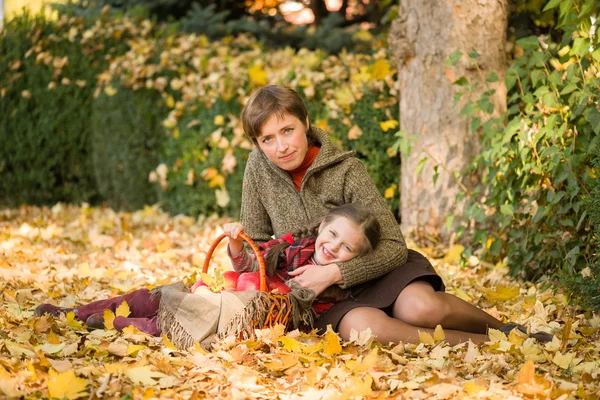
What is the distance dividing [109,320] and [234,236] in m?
0.64

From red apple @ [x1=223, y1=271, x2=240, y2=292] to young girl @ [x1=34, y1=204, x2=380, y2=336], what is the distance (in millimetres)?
39

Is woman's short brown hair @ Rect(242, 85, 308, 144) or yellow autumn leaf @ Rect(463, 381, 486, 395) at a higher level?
woman's short brown hair @ Rect(242, 85, 308, 144)

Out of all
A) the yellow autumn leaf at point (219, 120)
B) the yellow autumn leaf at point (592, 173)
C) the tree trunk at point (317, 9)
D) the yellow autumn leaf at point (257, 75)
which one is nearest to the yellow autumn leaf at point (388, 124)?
the yellow autumn leaf at point (257, 75)

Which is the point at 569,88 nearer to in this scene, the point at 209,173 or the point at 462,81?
the point at 462,81

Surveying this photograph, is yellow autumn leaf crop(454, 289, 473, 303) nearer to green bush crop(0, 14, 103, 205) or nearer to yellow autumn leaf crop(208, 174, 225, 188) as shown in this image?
yellow autumn leaf crop(208, 174, 225, 188)

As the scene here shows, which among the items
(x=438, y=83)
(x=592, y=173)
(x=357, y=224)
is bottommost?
(x=357, y=224)

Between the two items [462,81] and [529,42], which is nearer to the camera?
[529,42]

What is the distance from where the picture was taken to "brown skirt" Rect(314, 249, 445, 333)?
3.06m

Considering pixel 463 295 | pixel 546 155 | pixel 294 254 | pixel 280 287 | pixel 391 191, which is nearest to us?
pixel 280 287

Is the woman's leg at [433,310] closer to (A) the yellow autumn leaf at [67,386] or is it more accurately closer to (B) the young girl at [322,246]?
(B) the young girl at [322,246]

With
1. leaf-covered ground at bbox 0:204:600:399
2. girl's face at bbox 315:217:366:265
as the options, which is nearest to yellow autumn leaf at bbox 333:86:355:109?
leaf-covered ground at bbox 0:204:600:399

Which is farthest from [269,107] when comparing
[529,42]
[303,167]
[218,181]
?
[218,181]

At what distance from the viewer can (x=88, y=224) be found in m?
6.52

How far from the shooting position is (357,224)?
9.94ft
